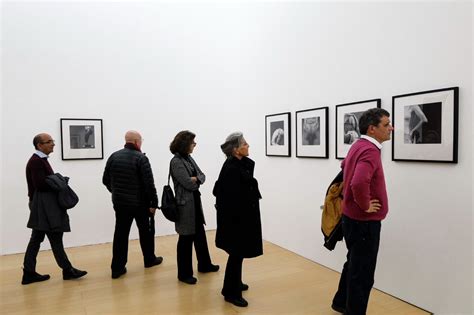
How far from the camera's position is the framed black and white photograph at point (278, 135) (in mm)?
5699

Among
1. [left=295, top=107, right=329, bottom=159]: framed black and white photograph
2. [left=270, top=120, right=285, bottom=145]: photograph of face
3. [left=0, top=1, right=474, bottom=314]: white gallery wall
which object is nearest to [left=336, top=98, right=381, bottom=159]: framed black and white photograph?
[left=0, top=1, right=474, bottom=314]: white gallery wall

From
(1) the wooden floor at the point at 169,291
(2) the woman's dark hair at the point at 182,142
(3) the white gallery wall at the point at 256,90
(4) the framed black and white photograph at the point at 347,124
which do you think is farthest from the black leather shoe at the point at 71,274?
(4) the framed black and white photograph at the point at 347,124

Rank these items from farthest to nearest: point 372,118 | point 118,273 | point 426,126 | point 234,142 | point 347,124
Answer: point 118,273 < point 347,124 < point 234,142 < point 426,126 < point 372,118

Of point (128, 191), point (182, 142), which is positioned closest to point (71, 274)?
point (128, 191)

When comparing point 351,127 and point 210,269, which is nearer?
point 351,127

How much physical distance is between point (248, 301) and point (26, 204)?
4053mm

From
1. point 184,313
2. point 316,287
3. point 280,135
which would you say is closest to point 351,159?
point 316,287

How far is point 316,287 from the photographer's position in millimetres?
4281

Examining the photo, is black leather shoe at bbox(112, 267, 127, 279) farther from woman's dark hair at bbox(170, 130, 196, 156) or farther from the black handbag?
woman's dark hair at bbox(170, 130, 196, 156)

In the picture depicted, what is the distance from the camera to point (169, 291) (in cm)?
420

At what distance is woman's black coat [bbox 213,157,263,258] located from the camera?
3648mm

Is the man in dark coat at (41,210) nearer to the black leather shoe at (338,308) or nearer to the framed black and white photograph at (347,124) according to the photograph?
the black leather shoe at (338,308)

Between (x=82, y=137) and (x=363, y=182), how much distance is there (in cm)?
491

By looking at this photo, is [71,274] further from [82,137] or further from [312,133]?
[312,133]
